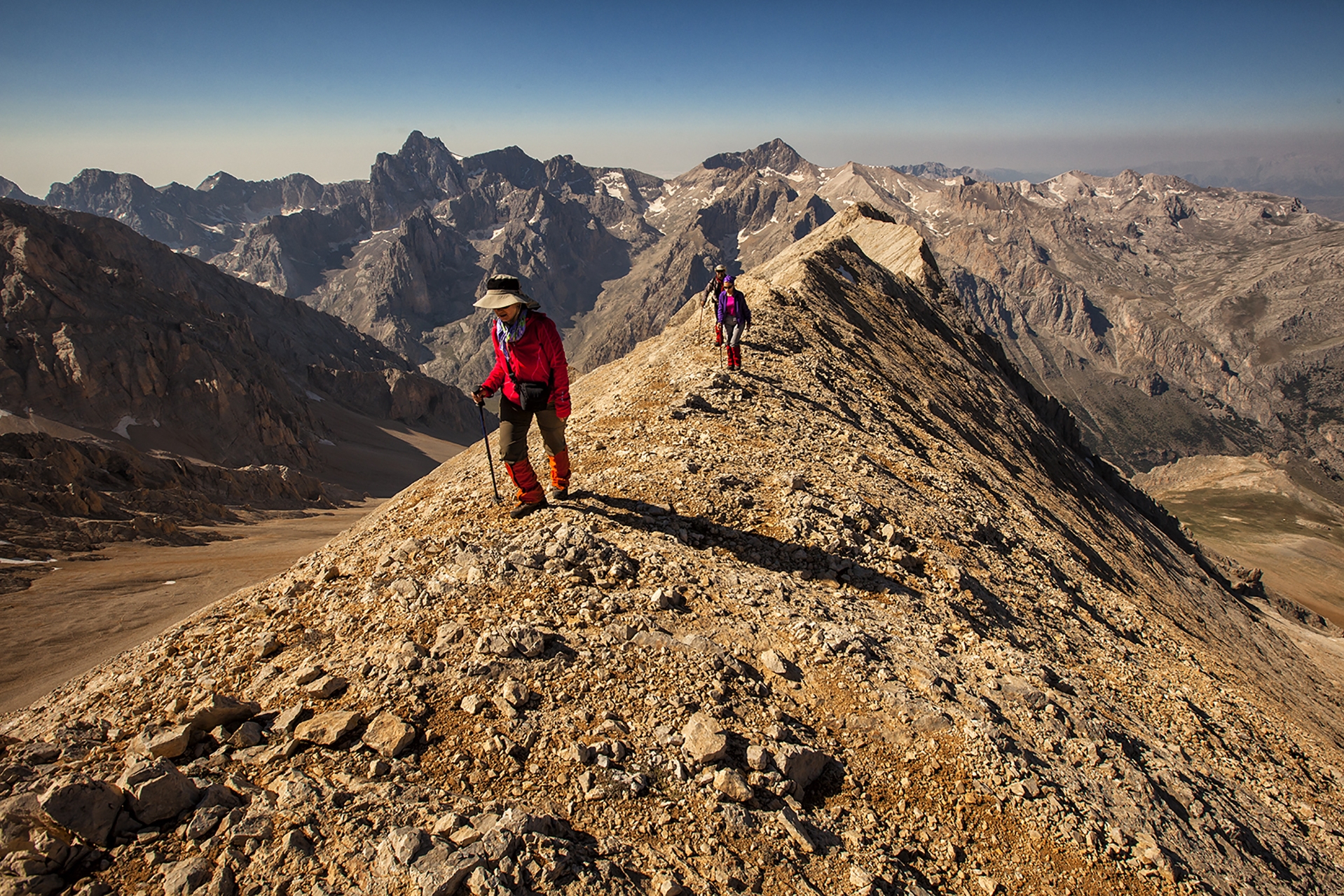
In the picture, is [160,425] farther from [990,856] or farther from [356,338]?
[356,338]

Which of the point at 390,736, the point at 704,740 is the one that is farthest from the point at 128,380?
the point at 704,740

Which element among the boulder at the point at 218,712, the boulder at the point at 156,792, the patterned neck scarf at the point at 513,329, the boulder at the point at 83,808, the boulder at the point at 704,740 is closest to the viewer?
the boulder at the point at 83,808

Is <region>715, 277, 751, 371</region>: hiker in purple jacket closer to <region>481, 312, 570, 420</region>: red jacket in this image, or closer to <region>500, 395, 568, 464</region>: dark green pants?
<region>481, 312, 570, 420</region>: red jacket

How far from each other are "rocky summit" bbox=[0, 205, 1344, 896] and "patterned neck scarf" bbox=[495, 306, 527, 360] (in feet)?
7.85

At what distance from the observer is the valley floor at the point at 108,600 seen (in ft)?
46.6

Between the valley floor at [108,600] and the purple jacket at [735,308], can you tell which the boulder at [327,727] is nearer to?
the purple jacket at [735,308]

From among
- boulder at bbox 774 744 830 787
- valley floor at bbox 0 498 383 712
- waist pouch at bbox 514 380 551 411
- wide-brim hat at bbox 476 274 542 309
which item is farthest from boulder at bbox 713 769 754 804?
valley floor at bbox 0 498 383 712

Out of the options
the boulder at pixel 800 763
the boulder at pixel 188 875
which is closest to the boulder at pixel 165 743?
the boulder at pixel 188 875

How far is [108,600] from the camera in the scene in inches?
734

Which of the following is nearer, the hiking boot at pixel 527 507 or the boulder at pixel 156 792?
the boulder at pixel 156 792

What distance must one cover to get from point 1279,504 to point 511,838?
201692 millimetres

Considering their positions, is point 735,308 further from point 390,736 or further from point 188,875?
point 188,875

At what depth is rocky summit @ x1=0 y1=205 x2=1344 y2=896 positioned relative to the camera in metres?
4.23

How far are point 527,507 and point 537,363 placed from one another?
83.3 inches
